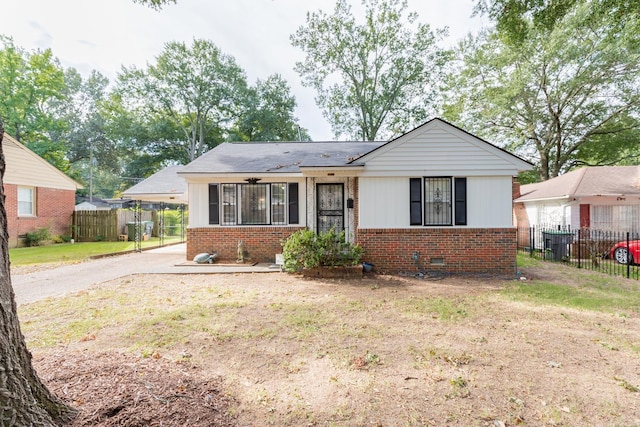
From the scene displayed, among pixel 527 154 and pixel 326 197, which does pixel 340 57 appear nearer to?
pixel 527 154

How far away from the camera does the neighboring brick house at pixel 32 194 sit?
14.2m

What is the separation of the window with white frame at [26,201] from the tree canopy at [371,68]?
23097 mm

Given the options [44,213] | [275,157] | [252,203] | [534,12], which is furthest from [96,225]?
[534,12]

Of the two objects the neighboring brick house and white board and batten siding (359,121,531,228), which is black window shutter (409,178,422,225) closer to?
white board and batten siding (359,121,531,228)

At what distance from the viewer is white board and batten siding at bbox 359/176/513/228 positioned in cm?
886

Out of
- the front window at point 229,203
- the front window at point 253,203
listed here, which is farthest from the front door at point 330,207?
the front window at point 229,203

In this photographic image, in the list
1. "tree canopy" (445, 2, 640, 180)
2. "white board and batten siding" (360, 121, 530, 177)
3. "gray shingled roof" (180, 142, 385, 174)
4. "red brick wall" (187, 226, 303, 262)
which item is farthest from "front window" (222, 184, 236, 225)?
"tree canopy" (445, 2, 640, 180)

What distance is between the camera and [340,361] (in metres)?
3.64

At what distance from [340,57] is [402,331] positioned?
2884 centimetres

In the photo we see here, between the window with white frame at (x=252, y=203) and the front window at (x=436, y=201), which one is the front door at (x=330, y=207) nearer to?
the window with white frame at (x=252, y=203)

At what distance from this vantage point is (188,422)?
94.2 inches

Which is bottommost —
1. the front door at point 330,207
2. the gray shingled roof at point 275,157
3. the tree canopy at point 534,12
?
the front door at point 330,207

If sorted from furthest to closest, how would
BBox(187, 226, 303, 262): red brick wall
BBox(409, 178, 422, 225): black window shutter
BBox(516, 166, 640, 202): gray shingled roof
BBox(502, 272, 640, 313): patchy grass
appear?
BBox(516, 166, 640, 202): gray shingled roof → BBox(187, 226, 303, 262): red brick wall → BBox(409, 178, 422, 225): black window shutter → BBox(502, 272, 640, 313): patchy grass

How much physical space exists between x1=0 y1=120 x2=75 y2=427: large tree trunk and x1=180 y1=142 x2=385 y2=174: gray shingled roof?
7.70 metres
